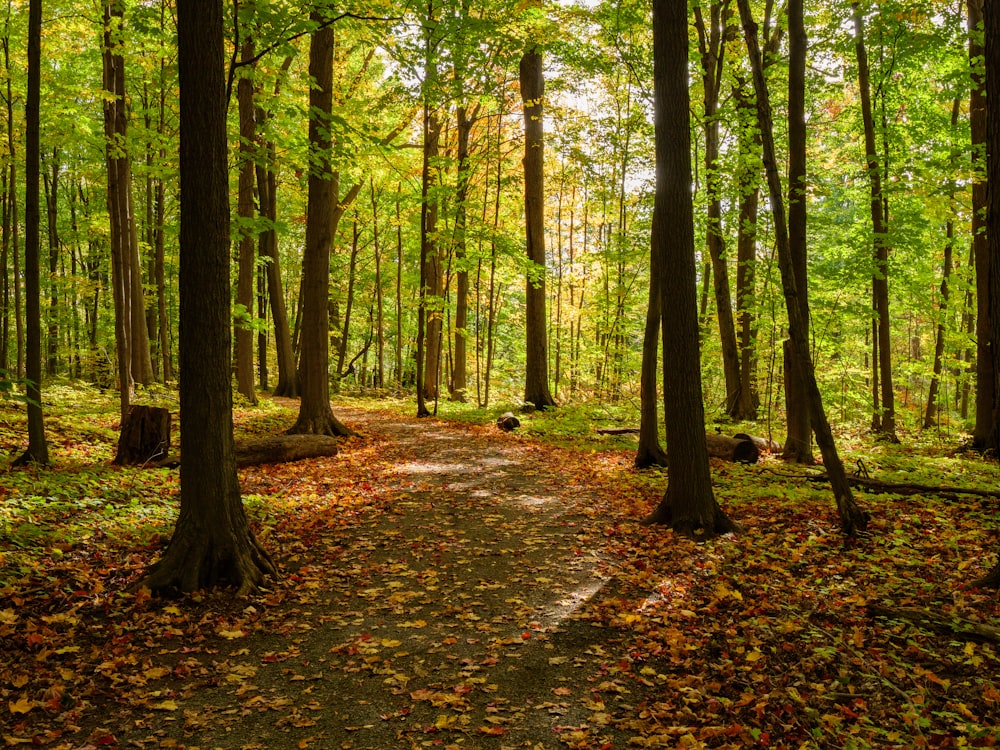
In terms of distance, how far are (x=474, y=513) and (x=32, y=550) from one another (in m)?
5.08

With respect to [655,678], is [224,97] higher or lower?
higher

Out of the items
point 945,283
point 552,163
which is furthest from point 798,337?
point 552,163

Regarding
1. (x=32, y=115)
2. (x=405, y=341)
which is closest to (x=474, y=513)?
(x=32, y=115)

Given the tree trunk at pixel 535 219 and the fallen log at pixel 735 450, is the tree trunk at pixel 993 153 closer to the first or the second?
the fallen log at pixel 735 450

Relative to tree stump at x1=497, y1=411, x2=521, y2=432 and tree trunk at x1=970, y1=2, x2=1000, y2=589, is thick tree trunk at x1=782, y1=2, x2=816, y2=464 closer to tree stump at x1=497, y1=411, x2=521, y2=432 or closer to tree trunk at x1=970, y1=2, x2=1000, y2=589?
tree trunk at x1=970, y1=2, x2=1000, y2=589

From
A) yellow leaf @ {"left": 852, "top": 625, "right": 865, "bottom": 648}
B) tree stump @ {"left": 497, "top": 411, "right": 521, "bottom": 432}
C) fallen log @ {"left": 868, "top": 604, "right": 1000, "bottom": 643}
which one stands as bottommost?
yellow leaf @ {"left": 852, "top": 625, "right": 865, "bottom": 648}

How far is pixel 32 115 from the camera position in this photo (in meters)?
8.05

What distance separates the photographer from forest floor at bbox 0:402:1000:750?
368 cm

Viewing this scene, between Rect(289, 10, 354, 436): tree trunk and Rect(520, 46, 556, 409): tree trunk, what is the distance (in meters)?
6.66

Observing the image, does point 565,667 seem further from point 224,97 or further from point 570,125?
point 570,125

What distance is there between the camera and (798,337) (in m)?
7.55

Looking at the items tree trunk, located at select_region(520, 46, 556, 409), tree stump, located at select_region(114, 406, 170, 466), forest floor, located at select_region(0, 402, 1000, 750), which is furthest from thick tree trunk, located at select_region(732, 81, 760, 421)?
tree stump, located at select_region(114, 406, 170, 466)

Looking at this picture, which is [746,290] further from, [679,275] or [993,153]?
[993,153]

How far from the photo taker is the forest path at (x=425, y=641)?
12.2ft
